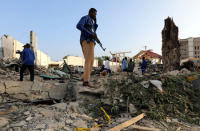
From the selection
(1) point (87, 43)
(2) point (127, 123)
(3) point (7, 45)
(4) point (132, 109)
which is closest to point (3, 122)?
(2) point (127, 123)

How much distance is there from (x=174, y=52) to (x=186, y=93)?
17.9ft

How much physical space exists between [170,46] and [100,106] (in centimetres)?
707

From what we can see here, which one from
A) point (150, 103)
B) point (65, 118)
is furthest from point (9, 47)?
point (150, 103)

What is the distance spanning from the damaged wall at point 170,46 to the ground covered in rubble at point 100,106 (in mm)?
4538

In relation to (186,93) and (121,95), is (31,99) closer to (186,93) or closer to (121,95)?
(121,95)

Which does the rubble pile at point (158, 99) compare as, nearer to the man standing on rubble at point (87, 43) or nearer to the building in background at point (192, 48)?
the man standing on rubble at point (87, 43)

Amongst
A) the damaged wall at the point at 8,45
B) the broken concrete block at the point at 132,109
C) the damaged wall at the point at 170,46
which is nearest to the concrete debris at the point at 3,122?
the broken concrete block at the point at 132,109

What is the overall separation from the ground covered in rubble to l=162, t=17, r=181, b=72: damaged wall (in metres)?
4.54

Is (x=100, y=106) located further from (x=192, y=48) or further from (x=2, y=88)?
(x=192, y=48)

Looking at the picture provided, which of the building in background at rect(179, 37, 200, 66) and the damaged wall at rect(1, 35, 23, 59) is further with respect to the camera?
the building in background at rect(179, 37, 200, 66)

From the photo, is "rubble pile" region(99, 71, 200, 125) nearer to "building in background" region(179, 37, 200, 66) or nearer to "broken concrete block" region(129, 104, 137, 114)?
"broken concrete block" region(129, 104, 137, 114)

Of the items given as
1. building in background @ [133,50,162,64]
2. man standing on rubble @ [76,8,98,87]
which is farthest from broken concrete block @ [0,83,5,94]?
building in background @ [133,50,162,64]

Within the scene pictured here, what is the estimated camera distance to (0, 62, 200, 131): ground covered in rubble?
1772 mm

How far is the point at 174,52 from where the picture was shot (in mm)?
7449
